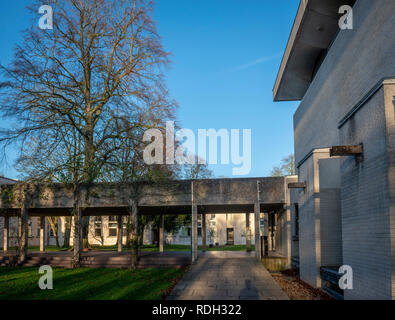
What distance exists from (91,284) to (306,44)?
12803 mm

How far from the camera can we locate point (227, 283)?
10938mm

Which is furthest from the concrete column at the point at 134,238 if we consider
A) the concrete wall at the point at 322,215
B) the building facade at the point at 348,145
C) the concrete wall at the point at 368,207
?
the concrete wall at the point at 368,207

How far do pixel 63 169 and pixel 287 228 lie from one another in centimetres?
1071

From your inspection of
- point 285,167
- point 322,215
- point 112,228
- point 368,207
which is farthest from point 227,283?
point 112,228

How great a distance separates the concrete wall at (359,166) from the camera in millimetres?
6125

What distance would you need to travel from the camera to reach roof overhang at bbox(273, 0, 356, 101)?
41.7ft

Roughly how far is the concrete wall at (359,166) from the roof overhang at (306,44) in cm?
152

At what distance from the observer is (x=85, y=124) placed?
17.4 m

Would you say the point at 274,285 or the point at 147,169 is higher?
the point at 147,169

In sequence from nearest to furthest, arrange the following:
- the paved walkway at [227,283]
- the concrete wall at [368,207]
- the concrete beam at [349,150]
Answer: the concrete wall at [368,207] < the concrete beam at [349,150] < the paved walkway at [227,283]

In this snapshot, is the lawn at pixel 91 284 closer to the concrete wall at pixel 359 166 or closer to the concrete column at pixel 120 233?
the concrete wall at pixel 359 166

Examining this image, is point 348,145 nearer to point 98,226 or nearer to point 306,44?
point 306,44

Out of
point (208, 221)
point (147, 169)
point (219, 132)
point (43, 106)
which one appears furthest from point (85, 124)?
point (208, 221)

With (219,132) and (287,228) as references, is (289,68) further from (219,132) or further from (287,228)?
(287,228)
